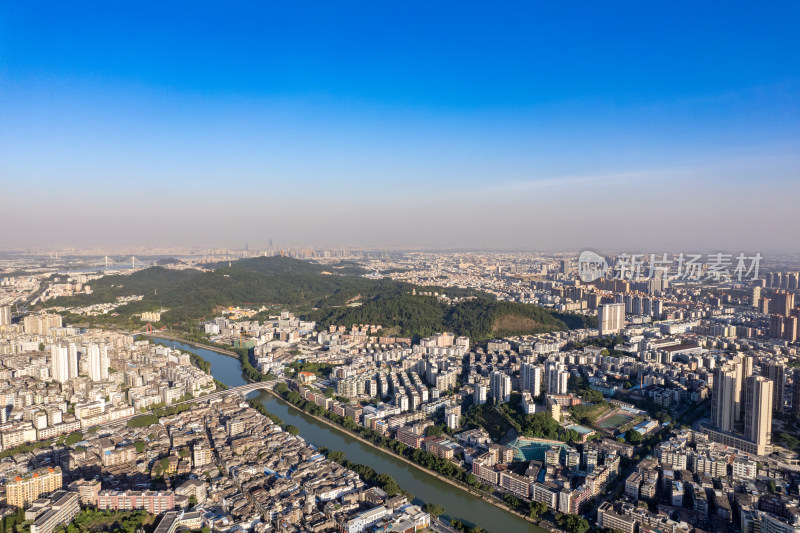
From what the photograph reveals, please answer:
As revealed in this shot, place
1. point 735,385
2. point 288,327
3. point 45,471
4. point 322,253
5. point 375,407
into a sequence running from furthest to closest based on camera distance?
point 322,253
point 288,327
point 375,407
point 735,385
point 45,471

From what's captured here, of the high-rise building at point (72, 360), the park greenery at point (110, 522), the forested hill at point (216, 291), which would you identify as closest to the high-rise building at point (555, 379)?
the park greenery at point (110, 522)

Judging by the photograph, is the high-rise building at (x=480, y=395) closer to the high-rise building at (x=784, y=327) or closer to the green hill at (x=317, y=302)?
the green hill at (x=317, y=302)

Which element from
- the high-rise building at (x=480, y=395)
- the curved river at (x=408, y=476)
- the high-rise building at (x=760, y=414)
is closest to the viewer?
the curved river at (x=408, y=476)

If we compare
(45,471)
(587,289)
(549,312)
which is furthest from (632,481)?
(587,289)

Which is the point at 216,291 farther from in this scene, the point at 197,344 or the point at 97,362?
the point at 97,362

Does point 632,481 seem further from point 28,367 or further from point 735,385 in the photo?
point 28,367

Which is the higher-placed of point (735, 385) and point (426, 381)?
point (735, 385)

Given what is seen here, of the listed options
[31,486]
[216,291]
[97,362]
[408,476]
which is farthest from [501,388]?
[216,291]
